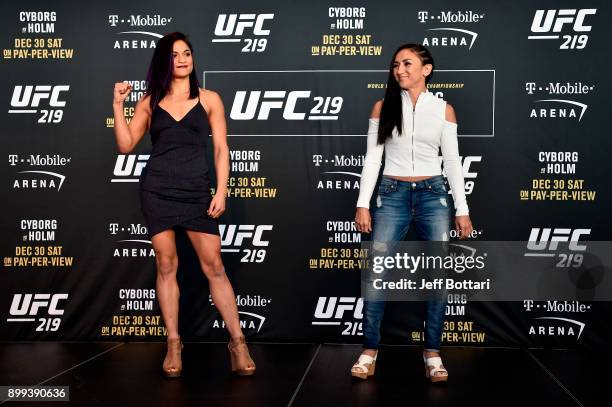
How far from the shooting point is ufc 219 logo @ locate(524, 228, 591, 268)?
4516 millimetres

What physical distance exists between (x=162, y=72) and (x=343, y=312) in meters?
1.93

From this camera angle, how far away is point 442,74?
15.0 feet

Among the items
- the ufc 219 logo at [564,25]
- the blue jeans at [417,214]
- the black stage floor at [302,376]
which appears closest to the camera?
the black stage floor at [302,376]

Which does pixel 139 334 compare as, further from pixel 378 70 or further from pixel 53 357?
pixel 378 70

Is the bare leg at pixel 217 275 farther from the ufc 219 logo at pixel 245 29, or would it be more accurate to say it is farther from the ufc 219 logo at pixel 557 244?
the ufc 219 logo at pixel 557 244

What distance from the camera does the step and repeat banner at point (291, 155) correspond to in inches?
178

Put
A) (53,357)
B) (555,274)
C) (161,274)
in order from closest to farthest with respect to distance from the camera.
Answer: (161,274)
(53,357)
(555,274)

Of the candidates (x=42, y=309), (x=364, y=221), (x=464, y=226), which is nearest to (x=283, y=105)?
(x=364, y=221)

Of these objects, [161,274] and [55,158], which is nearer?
[161,274]

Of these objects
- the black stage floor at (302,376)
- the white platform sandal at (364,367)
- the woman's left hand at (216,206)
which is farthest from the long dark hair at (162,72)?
the white platform sandal at (364,367)

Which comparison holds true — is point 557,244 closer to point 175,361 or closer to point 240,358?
point 240,358

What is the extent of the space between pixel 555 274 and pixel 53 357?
10.00 feet

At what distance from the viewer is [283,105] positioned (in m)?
4.66

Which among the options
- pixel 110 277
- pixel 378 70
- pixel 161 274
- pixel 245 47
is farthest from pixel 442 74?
pixel 110 277
